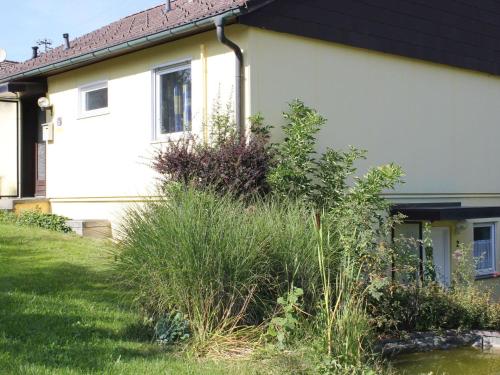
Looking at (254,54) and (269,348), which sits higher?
(254,54)

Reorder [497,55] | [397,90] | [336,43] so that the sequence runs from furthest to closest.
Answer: [497,55] → [397,90] → [336,43]

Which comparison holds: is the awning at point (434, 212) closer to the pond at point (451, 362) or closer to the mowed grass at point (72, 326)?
the pond at point (451, 362)

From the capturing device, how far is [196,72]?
35.6 ft

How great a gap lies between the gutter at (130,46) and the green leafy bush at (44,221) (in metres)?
2.95

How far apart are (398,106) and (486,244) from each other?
14.3 ft

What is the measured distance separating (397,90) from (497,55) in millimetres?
3835

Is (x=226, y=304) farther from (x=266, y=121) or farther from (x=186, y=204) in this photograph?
(x=266, y=121)

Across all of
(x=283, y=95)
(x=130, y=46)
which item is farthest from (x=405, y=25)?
(x=130, y=46)

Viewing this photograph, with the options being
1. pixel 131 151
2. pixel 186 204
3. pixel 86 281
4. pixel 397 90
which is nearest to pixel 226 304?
pixel 186 204

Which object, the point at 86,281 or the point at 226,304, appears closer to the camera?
the point at 226,304

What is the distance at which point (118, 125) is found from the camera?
12414mm

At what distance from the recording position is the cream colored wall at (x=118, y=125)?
1063 centimetres

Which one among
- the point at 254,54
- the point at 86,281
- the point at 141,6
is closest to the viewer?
the point at 86,281

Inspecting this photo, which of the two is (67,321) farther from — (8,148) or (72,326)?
(8,148)
